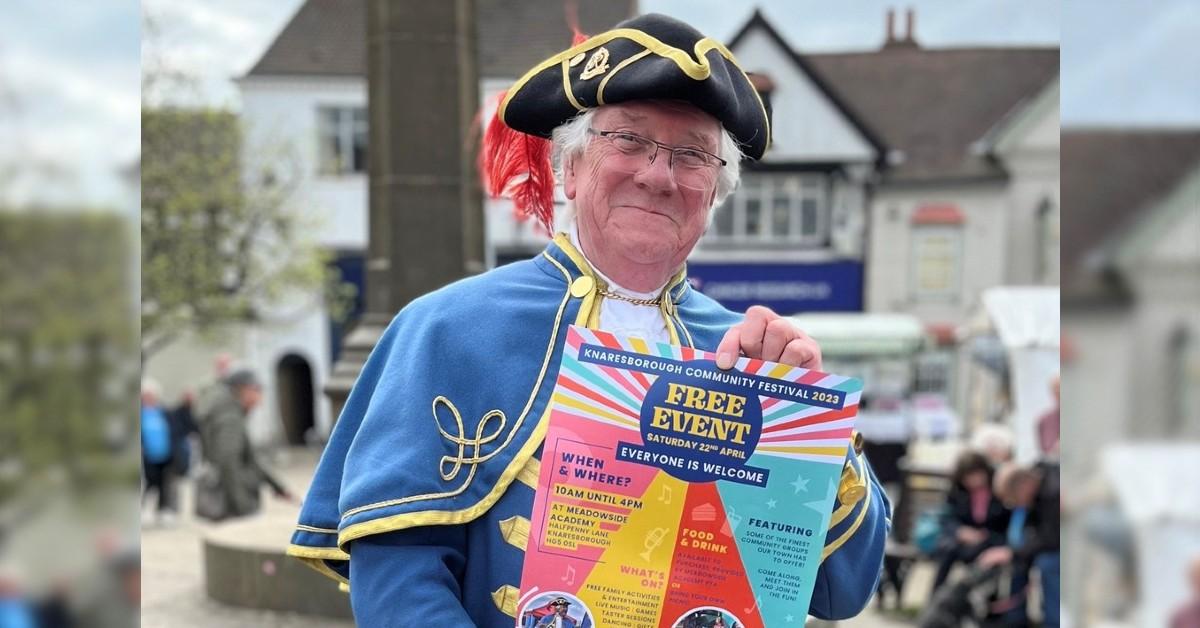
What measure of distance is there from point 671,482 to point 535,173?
0.69 metres

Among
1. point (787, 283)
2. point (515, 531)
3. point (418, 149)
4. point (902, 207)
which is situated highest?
point (902, 207)

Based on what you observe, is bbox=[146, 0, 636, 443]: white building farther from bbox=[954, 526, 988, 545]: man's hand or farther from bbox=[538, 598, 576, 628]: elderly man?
bbox=[538, 598, 576, 628]: elderly man

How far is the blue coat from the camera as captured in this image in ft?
5.44

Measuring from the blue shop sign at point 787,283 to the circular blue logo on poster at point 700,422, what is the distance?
19283 millimetres

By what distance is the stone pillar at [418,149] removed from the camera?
5457 mm

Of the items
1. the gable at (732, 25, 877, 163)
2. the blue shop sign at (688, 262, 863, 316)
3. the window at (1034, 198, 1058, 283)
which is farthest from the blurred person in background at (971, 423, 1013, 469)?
the window at (1034, 198, 1058, 283)

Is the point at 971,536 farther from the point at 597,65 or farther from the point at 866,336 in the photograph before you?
the point at 866,336

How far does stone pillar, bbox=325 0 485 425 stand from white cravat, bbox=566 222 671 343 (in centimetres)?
366

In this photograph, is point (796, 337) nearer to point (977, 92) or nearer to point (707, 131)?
point (707, 131)

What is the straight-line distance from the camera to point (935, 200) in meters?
21.5

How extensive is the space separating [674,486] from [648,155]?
18.7 inches

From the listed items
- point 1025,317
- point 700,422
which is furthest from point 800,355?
point 1025,317

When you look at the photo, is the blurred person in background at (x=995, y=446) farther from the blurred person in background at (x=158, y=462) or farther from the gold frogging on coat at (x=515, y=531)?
the blurred person in background at (x=158, y=462)

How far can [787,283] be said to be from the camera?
21.1 metres
